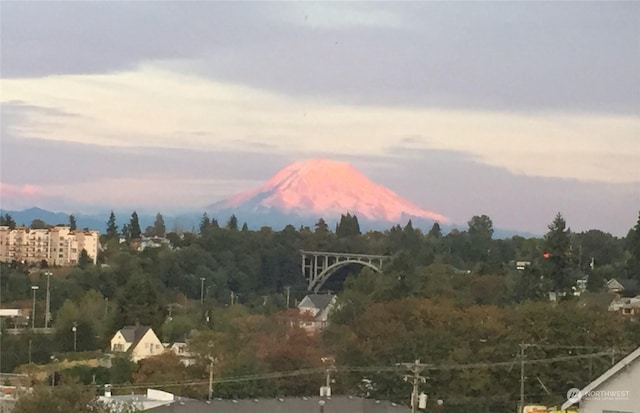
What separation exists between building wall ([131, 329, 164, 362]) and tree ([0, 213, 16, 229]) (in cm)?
4874

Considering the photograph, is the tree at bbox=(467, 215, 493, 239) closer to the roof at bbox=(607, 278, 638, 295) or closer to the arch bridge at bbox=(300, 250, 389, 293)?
the arch bridge at bbox=(300, 250, 389, 293)

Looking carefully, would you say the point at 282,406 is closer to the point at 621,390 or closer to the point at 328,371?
the point at 328,371

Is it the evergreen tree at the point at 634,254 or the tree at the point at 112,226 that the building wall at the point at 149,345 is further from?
the tree at the point at 112,226

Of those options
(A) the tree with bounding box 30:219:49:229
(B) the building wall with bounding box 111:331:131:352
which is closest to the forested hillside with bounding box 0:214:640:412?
(B) the building wall with bounding box 111:331:131:352

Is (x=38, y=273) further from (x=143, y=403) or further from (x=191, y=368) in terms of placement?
(x=143, y=403)

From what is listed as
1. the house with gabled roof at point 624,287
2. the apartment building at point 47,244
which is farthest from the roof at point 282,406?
the apartment building at point 47,244

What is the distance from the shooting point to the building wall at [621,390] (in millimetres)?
11570

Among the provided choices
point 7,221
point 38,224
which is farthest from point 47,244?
point 38,224

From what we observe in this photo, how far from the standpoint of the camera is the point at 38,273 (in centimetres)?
7106

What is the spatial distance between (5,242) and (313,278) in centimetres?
2359

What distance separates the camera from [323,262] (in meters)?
88.2

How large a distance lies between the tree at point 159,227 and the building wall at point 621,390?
99.4 meters

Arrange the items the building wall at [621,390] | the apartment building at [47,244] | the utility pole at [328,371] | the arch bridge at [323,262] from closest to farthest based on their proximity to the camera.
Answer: the building wall at [621,390]
the utility pole at [328,371]
the arch bridge at [323,262]
the apartment building at [47,244]

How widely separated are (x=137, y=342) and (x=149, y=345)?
538 millimetres
